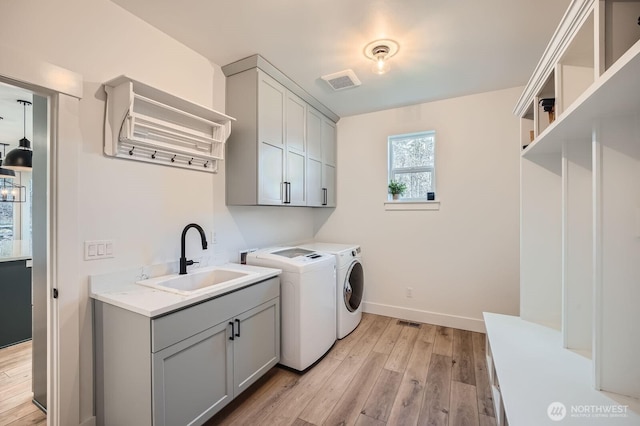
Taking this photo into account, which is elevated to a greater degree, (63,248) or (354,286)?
(63,248)

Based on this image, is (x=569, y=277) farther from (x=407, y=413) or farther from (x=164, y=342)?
(x=164, y=342)

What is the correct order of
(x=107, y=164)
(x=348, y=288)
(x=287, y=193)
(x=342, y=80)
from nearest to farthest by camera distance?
1. (x=107, y=164)
2. (x=342, y=80)
3. (x=287, y=193)
4. (x=348, y=288)

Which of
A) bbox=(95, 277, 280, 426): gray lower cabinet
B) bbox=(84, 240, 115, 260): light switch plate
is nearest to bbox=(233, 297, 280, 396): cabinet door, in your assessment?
bbox=(95, 277, 280, 426): gray lower cabinet

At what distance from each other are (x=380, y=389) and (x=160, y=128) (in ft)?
7.86

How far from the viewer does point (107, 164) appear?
168 cm

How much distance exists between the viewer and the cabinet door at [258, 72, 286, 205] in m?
2.34

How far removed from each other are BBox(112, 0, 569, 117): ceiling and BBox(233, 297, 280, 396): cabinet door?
6.46ft

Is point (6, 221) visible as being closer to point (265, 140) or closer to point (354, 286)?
point (265, 140)

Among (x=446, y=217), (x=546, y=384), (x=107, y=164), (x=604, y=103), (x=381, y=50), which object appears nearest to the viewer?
(x=604, y=103)

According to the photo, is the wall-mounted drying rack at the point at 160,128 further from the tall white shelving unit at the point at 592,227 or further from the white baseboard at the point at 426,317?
the white baseboard at the point at 426,317

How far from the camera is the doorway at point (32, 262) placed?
165 centimetres

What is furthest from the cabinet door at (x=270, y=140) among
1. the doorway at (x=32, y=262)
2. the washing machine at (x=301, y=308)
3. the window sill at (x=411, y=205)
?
the window sill at (x=411, y=205)

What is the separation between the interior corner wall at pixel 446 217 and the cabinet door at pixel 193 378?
2194mm
